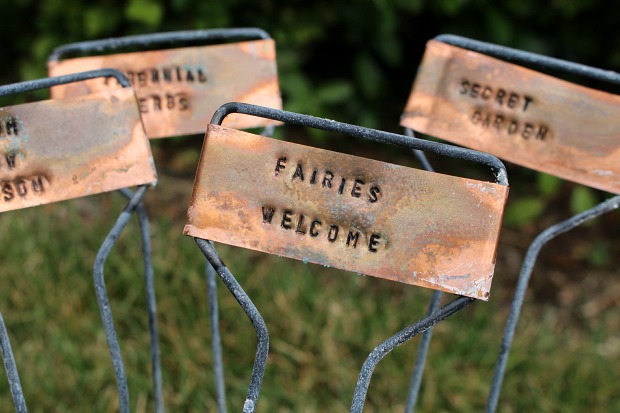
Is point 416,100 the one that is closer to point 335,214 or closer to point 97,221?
point 335,214

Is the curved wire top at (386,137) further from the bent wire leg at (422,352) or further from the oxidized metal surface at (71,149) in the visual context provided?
the bent wire leg at (422,352)

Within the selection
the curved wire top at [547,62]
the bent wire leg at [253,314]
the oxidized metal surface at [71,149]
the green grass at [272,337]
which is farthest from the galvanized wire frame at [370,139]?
the green grass at [272,337]

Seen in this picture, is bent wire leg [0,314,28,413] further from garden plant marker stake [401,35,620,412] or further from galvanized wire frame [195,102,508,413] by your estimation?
garden plant marker stake [401,35,620,412]

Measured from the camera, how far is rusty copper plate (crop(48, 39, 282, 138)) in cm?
86

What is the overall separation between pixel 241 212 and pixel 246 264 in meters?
0.97

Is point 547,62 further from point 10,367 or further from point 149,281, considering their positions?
point 10,367

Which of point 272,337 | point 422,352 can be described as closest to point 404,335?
point 422,352

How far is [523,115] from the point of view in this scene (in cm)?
82

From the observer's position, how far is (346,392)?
1.35 meters

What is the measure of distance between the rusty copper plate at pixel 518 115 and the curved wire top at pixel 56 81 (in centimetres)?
32

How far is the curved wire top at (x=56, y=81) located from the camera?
2.29ft

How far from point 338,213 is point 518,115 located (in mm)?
288

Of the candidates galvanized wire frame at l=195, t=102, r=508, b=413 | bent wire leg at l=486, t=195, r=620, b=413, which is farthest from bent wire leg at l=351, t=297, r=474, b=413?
bent wire leg at l=486, t=195, r=620, b=413

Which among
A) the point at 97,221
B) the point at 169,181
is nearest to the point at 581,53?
the point at 169,181
